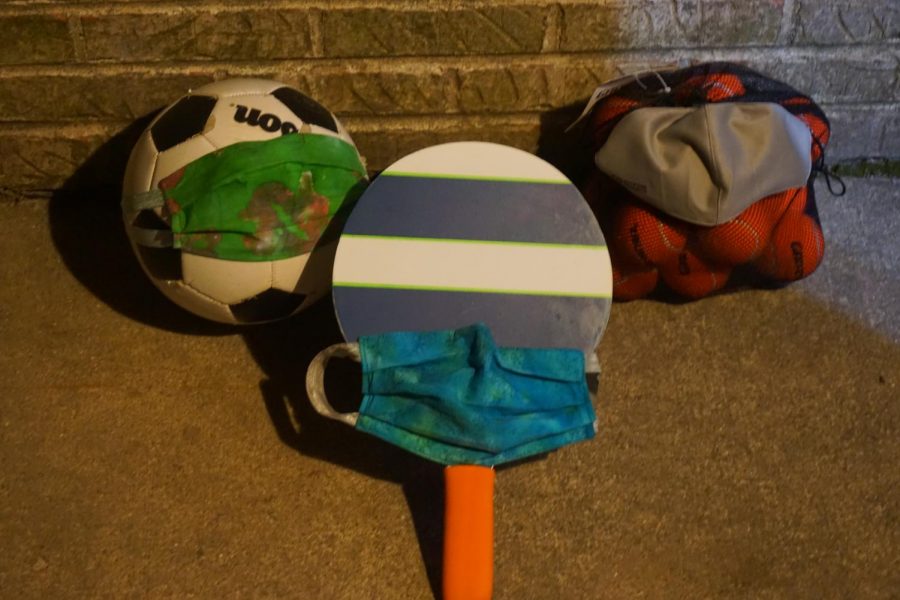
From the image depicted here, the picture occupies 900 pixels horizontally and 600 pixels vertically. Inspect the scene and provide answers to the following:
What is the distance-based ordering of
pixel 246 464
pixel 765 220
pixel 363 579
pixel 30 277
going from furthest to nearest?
pixel 30 277 → pixel 765 220 → pixel 246 464 → pixel 363 579

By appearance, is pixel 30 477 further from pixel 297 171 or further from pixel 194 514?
pixel 297 171

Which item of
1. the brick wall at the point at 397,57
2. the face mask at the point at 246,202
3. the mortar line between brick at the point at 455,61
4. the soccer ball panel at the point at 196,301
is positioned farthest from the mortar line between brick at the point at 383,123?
the soccer ball panel at the point at 196,301

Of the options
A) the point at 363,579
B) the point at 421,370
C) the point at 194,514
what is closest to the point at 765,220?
the point at 421,370

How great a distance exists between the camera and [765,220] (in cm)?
145

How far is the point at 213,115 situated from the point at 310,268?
281 millimetres

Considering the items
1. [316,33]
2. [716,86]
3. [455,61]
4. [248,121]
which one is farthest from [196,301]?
[716,86]

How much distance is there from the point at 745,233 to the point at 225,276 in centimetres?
83

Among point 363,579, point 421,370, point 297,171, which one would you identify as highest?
point 297,171

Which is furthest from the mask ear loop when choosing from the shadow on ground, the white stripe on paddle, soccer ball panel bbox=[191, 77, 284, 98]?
soccer ball panel bbox=[191, 77, 284, 98]

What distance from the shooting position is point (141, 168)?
4.54 feet

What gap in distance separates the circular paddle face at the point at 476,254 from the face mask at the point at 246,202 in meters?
0.08

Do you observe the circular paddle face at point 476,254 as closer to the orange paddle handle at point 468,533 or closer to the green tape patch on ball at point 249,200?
the green tape patch on ball at point 249,200

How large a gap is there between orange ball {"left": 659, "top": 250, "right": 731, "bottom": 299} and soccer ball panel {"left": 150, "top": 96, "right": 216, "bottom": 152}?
2.63ft

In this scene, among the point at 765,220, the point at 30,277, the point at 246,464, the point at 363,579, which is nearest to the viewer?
the point at 363,579
